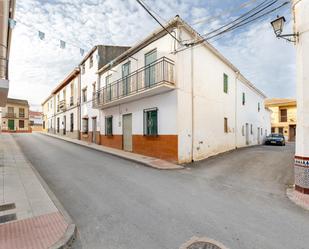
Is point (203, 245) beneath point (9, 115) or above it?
beneath

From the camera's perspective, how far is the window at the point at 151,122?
36.4 feet

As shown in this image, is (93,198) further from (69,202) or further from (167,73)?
(167,73)

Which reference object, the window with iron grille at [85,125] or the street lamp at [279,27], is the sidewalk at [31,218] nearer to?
the street lamp at [279,27]

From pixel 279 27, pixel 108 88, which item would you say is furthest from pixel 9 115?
pixel 279 27

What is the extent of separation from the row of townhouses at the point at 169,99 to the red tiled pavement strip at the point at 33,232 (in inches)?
270

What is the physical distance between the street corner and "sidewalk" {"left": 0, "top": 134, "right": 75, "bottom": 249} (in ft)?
16.9

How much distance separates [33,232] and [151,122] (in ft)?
28.3

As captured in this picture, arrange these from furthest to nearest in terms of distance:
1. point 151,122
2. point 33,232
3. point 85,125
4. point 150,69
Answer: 1. point 85,125
2. point 151,122
3. point 150,69
4. point 33,232

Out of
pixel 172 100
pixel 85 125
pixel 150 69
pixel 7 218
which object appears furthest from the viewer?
pixel 85 125

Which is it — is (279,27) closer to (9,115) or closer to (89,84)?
(89,84)

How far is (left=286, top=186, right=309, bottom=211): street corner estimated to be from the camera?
4814 mm

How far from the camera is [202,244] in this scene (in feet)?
10.3

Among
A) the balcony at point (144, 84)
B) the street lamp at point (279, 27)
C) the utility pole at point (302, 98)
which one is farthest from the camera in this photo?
the balcony at point (144, 84)

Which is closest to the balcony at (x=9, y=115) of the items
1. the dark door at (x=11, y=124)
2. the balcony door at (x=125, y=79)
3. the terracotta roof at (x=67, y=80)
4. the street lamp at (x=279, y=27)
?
the dark door at (x=11, y=124)
